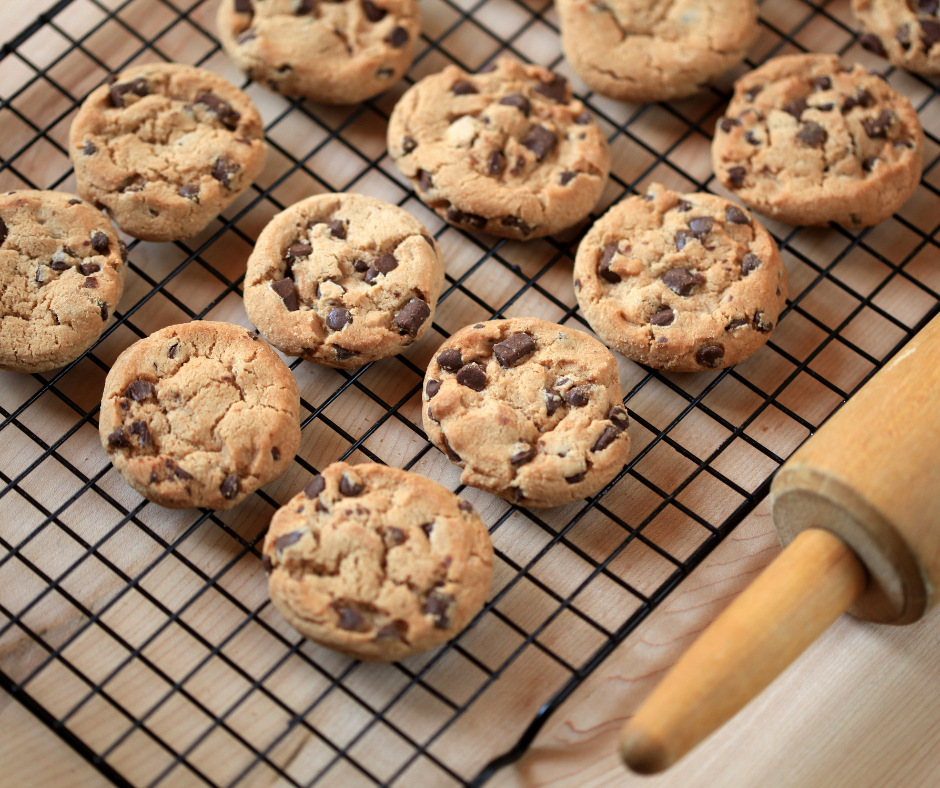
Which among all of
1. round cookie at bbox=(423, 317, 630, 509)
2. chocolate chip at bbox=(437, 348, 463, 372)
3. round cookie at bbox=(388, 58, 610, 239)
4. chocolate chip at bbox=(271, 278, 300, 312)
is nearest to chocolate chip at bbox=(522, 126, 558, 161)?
round cookie at bbox=(388, 58, 610, 239)

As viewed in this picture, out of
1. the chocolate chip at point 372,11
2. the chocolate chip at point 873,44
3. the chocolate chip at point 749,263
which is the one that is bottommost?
the chocolate chip at point 749,263

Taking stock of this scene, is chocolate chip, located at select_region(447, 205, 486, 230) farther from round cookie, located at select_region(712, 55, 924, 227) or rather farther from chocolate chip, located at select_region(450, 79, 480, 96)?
round cookie, located at select_region(712, 55, 924, 227)

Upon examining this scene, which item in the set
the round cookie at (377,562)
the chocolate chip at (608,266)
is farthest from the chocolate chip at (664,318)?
the round cookie at (377,562)

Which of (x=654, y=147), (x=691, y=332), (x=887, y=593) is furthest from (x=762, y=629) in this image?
(x=654, y=147)

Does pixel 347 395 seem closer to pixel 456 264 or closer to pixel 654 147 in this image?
pixel 456 264

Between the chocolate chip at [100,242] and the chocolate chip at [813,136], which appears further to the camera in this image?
the chocolate chip at [813,136]

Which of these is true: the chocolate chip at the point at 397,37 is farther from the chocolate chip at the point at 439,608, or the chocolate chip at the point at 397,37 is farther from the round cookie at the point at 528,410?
the chocolate chip at the point at 439,608
